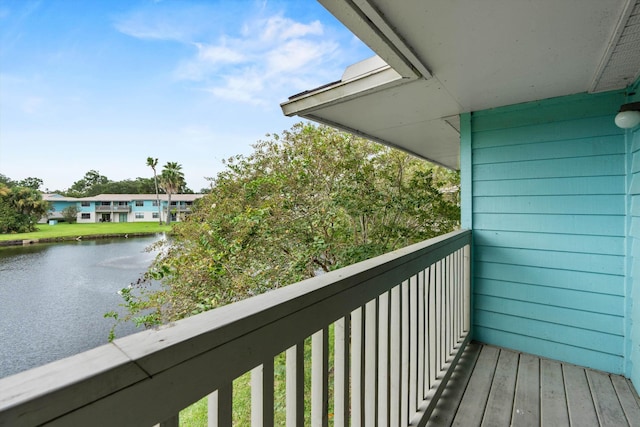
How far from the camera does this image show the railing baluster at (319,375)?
908mm

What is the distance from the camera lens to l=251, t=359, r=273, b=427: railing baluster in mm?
711

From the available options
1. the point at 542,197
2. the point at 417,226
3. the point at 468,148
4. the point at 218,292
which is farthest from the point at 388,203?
the point at 218,292

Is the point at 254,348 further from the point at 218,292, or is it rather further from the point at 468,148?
the point at 218,292

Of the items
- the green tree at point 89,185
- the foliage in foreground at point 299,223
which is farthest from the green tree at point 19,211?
the green tree at point 89,185

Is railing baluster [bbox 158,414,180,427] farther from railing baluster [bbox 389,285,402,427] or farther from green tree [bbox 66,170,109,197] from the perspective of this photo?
green tree [bbox 66,170,109,197]

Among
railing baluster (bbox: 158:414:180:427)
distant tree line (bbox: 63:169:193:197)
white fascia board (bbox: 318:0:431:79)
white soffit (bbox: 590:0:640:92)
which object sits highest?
distant tree line (bbox: 63:169:193:197)

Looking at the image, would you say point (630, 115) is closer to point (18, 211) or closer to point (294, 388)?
point (294, 388)

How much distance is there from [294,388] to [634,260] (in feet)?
8.35

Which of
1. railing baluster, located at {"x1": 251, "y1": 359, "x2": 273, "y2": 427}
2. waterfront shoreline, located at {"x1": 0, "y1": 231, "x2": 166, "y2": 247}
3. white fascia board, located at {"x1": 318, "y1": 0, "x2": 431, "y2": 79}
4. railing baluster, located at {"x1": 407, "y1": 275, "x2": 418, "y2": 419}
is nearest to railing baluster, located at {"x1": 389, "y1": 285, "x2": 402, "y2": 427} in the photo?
railing baluster, located at {"x1": 407, "y1": 275, "x2": 418, "y2": 419}

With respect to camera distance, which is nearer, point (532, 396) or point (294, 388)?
point (294, 388)

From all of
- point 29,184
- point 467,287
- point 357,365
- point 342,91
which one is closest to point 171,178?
point 29,184

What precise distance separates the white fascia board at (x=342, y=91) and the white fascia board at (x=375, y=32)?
192mm

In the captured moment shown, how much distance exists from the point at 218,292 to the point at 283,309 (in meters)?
3.63

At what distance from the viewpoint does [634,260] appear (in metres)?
2.09
